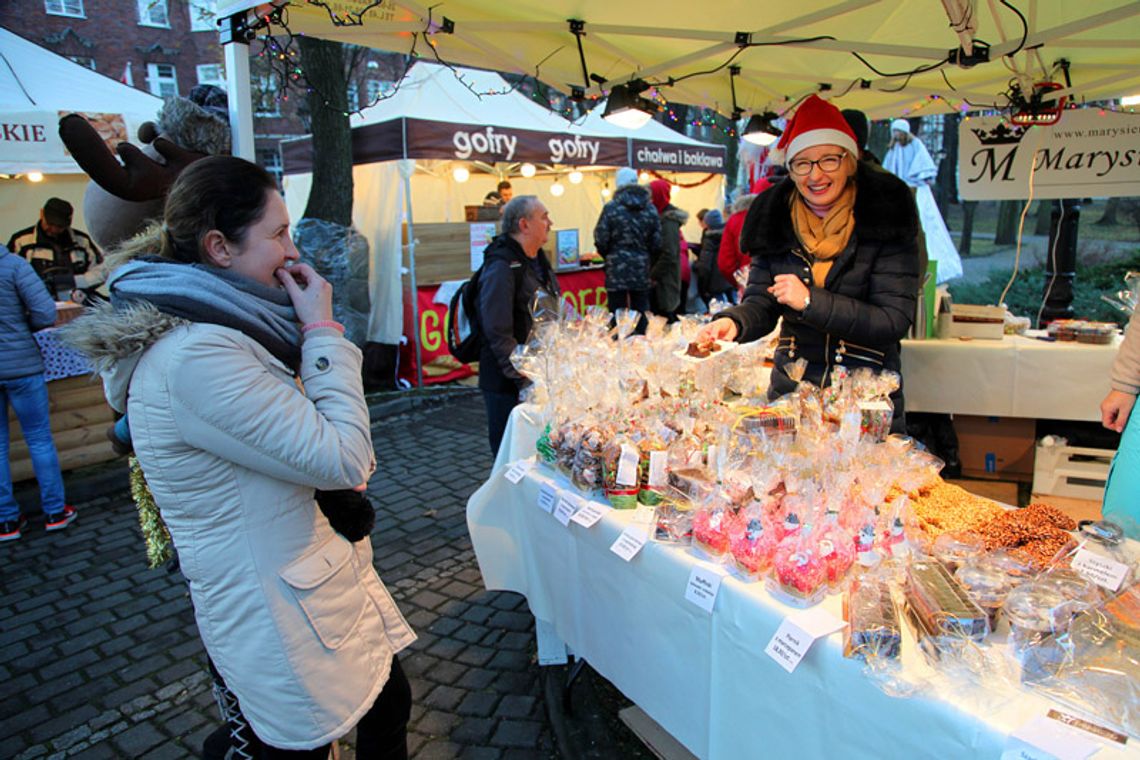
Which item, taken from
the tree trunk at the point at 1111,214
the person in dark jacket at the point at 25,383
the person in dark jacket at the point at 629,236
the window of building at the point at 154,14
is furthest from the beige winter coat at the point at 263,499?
the window of building at the point at 154,14

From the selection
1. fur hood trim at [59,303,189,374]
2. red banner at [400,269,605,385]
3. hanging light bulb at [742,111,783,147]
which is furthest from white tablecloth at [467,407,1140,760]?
red banner at [400,269,605,385]

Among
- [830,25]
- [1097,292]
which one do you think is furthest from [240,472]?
[1097,292]

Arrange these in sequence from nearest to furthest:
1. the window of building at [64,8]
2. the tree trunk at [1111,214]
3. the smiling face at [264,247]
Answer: the smiling face at [264,247]
the tree trunk at [1111,214]
the window of building at [64,8]

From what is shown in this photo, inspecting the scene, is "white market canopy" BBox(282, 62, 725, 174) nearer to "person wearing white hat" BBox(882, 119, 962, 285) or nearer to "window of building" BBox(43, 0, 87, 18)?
"person wearing white hat" BBox(882, 119, 962, 285)

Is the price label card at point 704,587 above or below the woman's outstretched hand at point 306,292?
below

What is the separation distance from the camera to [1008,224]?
14.3 m

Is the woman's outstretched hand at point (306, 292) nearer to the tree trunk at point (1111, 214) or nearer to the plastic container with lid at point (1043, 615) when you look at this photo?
the plastic container with lid at point (1043, 615)

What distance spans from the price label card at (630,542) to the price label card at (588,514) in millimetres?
137

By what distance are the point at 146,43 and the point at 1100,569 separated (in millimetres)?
31244

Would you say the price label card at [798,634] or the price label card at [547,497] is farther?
the price label card at [547,497]

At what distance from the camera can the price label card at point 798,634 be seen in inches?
55.7

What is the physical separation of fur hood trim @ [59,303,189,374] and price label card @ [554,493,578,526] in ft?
4.13

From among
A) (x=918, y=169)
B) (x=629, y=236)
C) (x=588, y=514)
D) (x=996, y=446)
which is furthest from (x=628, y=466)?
(x=918, y=169)

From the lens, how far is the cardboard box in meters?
4.49
